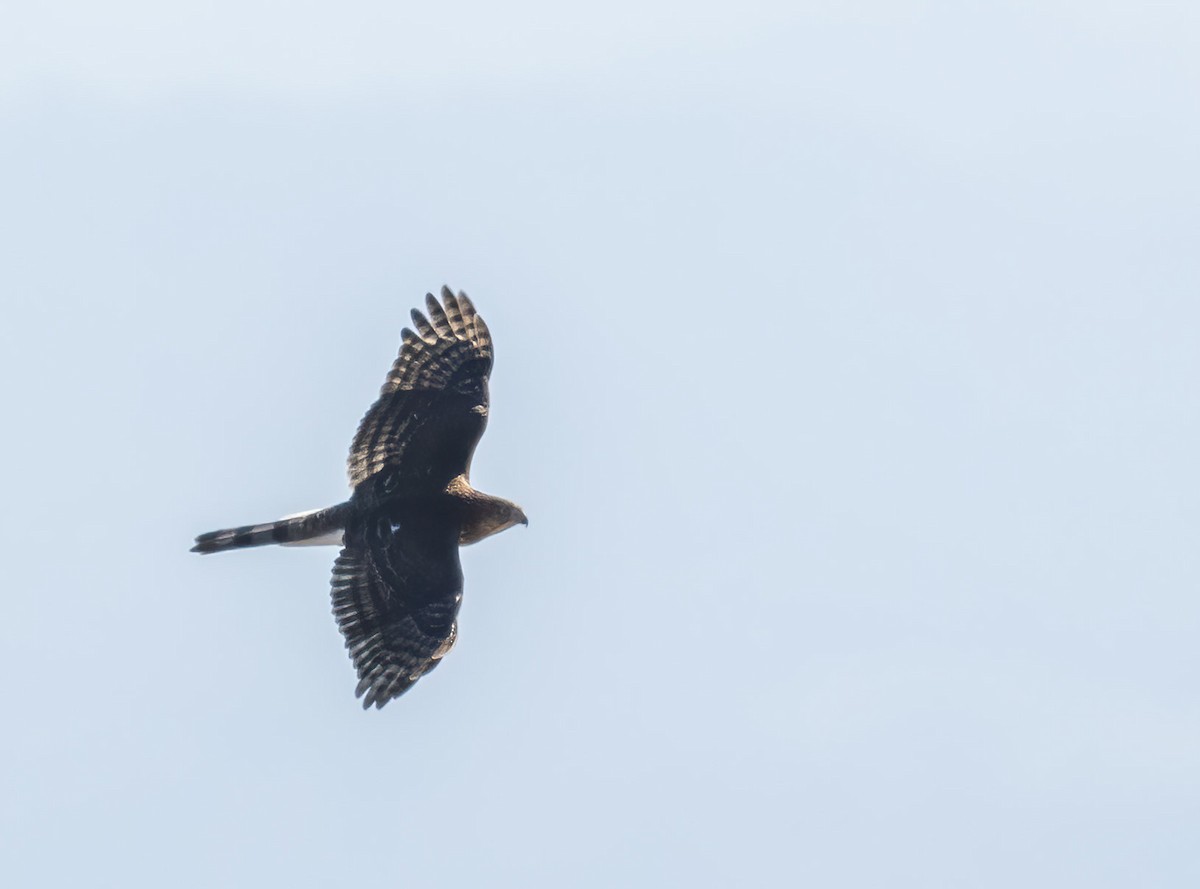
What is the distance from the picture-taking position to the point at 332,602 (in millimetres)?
21859

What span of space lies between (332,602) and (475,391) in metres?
2.81

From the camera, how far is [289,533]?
22016 mm

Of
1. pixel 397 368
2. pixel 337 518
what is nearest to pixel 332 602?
pixel 337 518

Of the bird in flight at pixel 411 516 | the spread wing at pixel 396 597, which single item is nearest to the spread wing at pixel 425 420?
the bird in flight at pixel 411 516

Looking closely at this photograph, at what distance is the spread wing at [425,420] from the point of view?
2202 centimetres

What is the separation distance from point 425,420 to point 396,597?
6.53 ft

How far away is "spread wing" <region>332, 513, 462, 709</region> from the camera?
70.2ft

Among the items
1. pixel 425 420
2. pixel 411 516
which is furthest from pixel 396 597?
pixel 425 420

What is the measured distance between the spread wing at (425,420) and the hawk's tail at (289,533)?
48 centimetres

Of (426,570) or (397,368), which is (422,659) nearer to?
(426,570)

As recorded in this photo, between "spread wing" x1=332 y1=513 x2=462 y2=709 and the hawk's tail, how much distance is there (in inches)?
8.3

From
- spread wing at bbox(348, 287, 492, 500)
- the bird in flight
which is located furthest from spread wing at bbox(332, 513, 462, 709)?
spread wing at bbox(348, 287, 492, 500)

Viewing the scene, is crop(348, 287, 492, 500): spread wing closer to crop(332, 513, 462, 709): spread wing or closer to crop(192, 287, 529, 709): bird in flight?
crop(192, 287, 529, 709): bird in flight

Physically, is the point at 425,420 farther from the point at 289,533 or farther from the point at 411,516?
the point at 289,533
